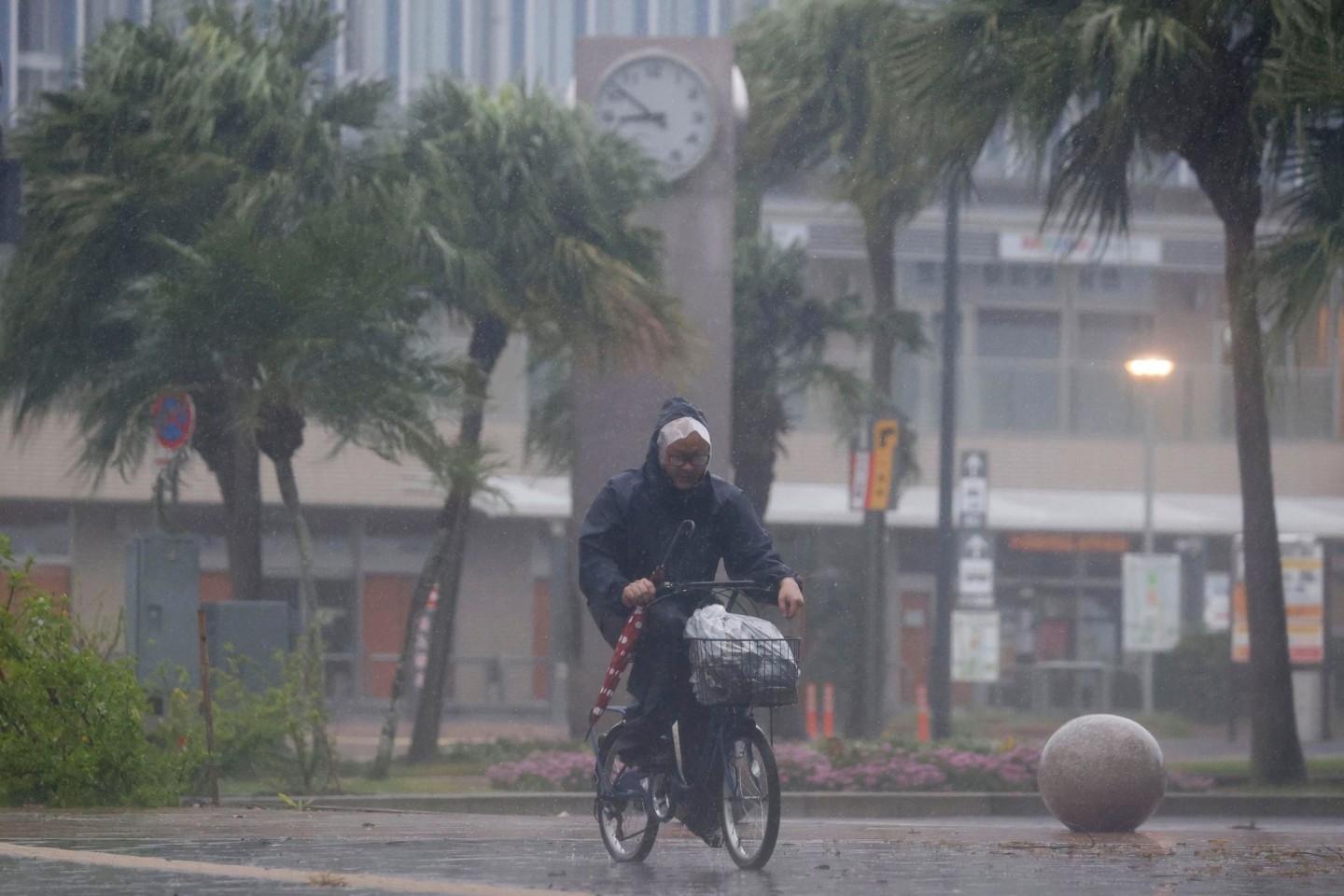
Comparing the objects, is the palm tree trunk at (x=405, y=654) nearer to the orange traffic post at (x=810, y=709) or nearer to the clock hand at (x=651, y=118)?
the clock hand at (x=651, y=118)

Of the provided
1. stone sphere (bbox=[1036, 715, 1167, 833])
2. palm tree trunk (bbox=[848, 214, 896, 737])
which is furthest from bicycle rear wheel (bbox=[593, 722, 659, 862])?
palm tree trunk (bbox=[848, 214, 896, 737])

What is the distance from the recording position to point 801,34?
22.9 meters

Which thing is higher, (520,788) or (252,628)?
(252,628)

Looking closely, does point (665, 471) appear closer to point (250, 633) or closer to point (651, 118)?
point (250, 633)

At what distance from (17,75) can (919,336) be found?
15.7 metres

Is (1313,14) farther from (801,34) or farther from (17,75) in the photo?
(17,75)

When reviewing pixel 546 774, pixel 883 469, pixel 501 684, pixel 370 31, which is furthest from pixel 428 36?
pixel 546 774

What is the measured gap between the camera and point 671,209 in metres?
19.5

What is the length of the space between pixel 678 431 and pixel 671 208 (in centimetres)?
1279

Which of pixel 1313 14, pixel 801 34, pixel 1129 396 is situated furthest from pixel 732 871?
pixel 1129 396

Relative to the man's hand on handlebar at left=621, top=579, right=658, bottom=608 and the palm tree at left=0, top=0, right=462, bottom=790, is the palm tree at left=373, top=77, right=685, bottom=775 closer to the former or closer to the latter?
the palm tree at left=0, top=0, right=462, bottom=790

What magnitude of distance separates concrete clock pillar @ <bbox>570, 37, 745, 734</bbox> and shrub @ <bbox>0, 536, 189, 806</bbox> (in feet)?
29.8

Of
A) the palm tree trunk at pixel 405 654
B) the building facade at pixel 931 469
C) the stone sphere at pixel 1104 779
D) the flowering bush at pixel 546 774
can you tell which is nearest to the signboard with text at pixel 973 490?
the building facade at pixel 931 469

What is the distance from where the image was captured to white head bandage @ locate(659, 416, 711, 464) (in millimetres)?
6906
